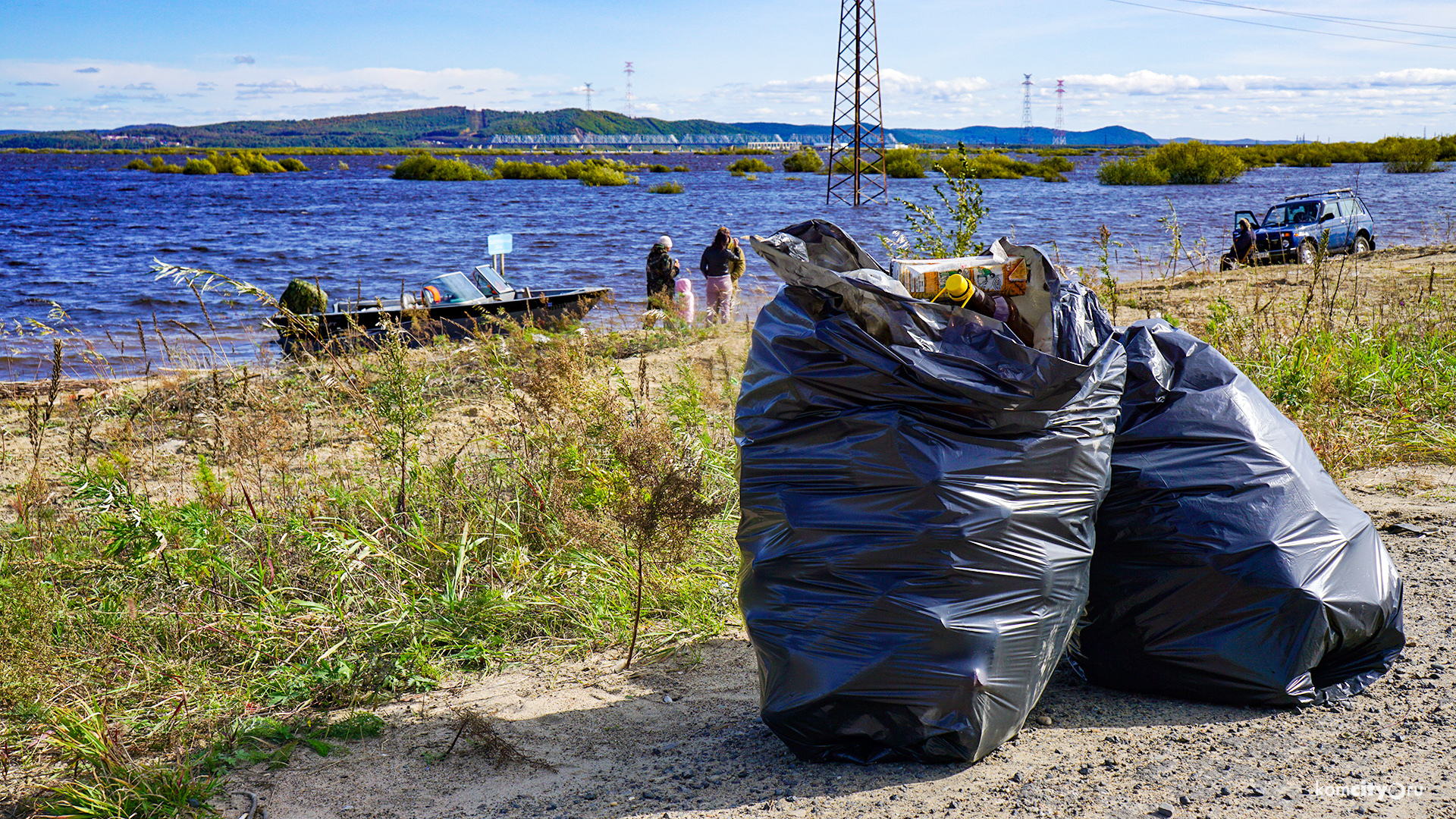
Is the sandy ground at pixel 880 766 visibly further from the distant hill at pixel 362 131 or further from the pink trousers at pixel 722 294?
the distant hill at pixel 362 131

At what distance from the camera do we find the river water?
1152 centimetres

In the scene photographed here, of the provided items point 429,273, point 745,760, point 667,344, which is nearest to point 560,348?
point 745,760

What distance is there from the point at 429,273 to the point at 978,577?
630 inches

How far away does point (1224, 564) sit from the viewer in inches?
85.0

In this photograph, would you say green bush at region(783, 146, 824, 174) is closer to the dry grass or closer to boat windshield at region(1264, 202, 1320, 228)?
boat windshield at region(1264, 202, 1320, 228)

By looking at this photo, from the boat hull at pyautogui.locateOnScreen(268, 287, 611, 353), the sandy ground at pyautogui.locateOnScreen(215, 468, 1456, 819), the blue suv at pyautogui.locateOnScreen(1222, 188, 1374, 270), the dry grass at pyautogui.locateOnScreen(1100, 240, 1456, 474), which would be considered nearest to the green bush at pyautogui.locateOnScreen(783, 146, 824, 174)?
the blue suv at pyautogui.locateOnScreen(1222, 188, 1374, 270)

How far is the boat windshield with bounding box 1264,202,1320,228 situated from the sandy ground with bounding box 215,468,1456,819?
13366 millimetres

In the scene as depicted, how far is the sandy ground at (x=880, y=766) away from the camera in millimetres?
1908

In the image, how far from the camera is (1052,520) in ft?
6.56

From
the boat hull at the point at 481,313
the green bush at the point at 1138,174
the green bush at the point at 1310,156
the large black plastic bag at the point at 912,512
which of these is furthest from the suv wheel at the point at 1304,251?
the green bush at the point at 1310,156

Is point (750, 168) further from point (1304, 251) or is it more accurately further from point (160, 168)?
point (1304, 251)

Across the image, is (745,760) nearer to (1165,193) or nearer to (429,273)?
(429,273)

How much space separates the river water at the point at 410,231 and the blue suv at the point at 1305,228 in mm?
1133

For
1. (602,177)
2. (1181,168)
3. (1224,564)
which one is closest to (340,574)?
(1224,564)
